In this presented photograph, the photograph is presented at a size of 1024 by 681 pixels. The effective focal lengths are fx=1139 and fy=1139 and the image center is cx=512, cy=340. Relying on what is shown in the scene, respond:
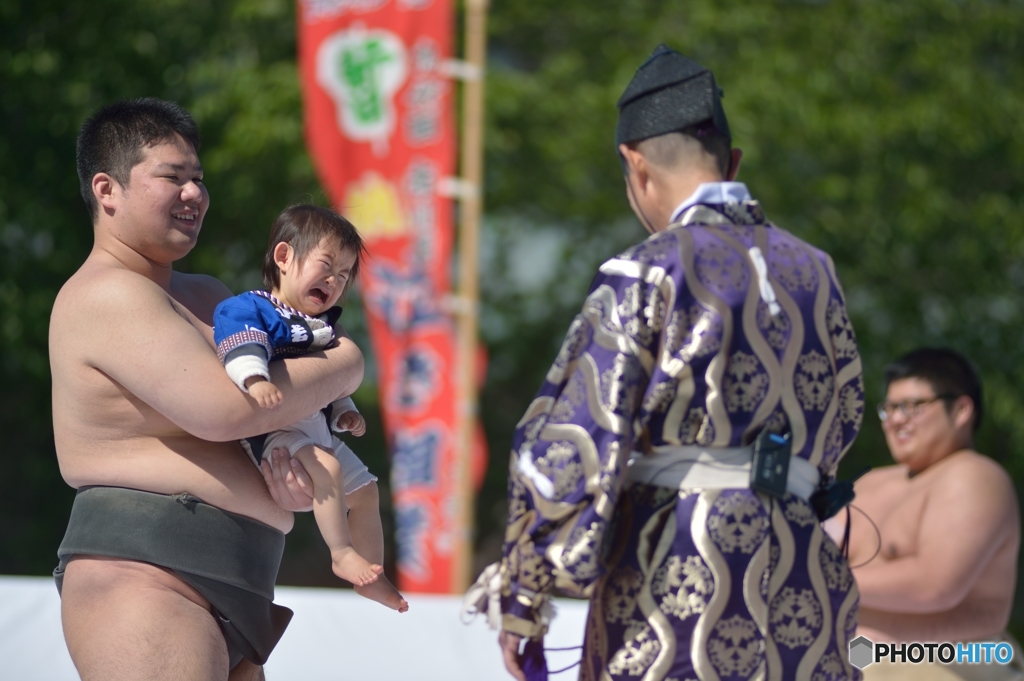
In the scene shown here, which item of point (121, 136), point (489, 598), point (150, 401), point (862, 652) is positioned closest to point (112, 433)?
point (150, 401)

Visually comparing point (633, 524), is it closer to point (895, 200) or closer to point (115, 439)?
point (115, 439)

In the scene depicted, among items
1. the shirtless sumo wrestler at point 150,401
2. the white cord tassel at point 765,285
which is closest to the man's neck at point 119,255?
the shirtless sumo wrestler at point 150,401

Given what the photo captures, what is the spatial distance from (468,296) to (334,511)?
11.4 feet

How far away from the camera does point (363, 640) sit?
3002mm

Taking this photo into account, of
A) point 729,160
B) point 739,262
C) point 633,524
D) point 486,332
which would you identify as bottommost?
point 486,332

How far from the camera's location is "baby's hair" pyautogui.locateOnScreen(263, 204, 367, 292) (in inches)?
75.0

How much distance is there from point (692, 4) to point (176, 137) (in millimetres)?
6435

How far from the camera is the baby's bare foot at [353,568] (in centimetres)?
185

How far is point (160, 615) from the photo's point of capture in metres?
1.69

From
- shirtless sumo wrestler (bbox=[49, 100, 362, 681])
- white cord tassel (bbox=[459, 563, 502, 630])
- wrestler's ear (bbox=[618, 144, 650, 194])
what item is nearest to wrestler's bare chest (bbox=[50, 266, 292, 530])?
shirtless sumo wrestler (bbox=[49, 100, 362, 681])

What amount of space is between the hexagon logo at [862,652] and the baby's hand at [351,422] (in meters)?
1.58

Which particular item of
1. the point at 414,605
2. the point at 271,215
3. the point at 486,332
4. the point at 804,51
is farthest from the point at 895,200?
the point at 414,605

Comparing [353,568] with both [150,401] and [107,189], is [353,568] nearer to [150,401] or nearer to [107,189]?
[150,401]
